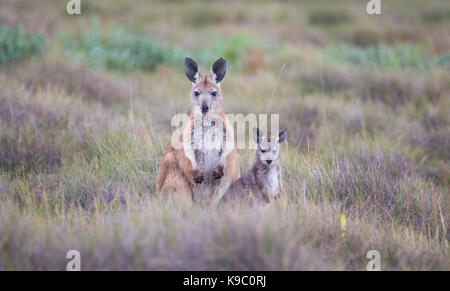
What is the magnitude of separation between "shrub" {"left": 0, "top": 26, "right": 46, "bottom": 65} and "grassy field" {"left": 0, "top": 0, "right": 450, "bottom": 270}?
0.04m

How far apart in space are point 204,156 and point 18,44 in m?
6.23

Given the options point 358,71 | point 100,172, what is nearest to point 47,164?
point 100,172

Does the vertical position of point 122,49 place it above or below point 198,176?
above

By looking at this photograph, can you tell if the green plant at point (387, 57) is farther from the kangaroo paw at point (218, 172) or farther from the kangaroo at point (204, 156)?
the kangaroo paw at point (218, 172)

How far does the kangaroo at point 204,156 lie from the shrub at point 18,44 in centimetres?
582

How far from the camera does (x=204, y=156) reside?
170 inches

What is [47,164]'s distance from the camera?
5371mm

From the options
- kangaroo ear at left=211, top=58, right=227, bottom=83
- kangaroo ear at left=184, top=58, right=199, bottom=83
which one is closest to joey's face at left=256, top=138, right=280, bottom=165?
kangaroo ear at left=211, top=58, right=227, bottom=83

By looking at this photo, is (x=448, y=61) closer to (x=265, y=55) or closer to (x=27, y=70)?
(x=265, y=55)

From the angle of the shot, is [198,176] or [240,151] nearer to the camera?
[198,176]

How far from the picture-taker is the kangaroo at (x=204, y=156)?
13.8ft

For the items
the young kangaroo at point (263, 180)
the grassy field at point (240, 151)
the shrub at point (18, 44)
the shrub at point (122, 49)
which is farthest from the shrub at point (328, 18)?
the young kangaroo at point (263, 180)

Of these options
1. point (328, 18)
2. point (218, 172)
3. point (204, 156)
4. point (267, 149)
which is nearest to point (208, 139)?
point (204, 156)

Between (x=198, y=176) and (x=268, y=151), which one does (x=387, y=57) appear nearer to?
(x=268, y=151)
